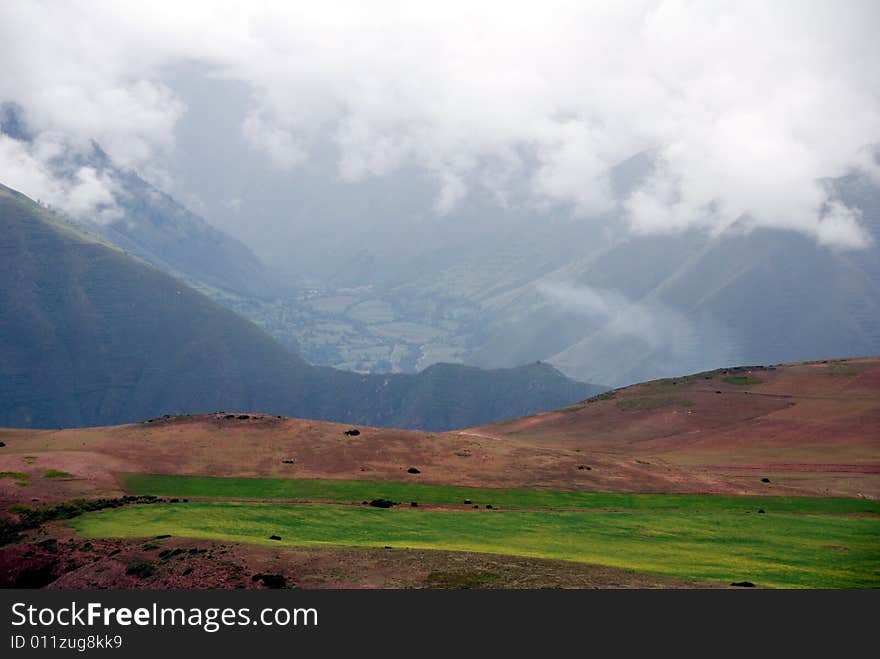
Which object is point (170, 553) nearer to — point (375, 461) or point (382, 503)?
point (382, 503)

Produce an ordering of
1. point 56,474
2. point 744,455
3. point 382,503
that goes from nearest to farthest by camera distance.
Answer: point 382,503, point 56,474, point 744,455

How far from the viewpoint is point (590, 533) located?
86.1m

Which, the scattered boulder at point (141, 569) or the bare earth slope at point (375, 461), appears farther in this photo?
the bare earth slope at point (375, 461)

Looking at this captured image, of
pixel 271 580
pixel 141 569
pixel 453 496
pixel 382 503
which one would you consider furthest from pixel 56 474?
pixel 271 580

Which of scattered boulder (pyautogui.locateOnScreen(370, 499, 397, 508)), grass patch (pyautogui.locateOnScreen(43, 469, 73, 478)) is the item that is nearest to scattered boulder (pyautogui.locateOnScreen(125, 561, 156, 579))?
scattered boulder (pyautogui.locateOnScreen(370, 499, 397, 508))

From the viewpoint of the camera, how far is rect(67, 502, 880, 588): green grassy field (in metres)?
70.1

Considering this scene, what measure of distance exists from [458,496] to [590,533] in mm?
26650

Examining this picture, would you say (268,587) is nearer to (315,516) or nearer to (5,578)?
(5,578)

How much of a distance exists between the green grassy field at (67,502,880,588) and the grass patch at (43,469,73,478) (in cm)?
1843

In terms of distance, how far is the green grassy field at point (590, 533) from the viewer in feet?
230

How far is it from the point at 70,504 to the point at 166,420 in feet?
194

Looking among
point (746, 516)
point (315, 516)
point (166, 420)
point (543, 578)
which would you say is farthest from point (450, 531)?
point (166, 420)

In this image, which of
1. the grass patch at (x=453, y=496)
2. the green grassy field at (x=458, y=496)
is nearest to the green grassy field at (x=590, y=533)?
the green grassy field at (x=458, y=496)

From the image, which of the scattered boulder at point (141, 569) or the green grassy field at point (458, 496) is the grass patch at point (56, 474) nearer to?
the green grassy field at point (458, 496)
